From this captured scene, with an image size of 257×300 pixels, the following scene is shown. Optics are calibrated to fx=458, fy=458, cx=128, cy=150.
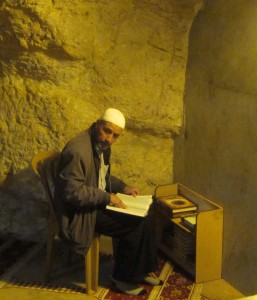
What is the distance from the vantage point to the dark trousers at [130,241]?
11.5 ft

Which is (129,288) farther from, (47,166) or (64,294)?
(47,166)

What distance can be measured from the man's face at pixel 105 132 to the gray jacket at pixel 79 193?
0.06 meters

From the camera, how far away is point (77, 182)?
3.27 m

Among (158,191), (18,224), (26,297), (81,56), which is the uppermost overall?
(81,56)

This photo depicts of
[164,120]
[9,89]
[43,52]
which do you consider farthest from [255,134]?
[9,89]

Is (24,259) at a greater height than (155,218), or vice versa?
(155,218)

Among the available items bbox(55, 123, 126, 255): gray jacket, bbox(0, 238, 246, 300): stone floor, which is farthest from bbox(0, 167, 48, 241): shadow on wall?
bbox(55, 123, 126, 255): gray jacket

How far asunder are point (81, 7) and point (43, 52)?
1.68ft

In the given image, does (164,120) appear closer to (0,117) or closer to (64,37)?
(64,37)

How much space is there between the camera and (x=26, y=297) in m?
3.51

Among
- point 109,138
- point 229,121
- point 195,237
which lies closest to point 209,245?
point 195,237

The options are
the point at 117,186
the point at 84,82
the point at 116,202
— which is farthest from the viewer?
the point at 84,82

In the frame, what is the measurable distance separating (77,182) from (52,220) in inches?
21.4

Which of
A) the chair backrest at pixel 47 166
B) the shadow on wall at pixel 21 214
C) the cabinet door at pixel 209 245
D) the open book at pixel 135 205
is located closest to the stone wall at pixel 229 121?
the cabinet door at pixel 209 245
